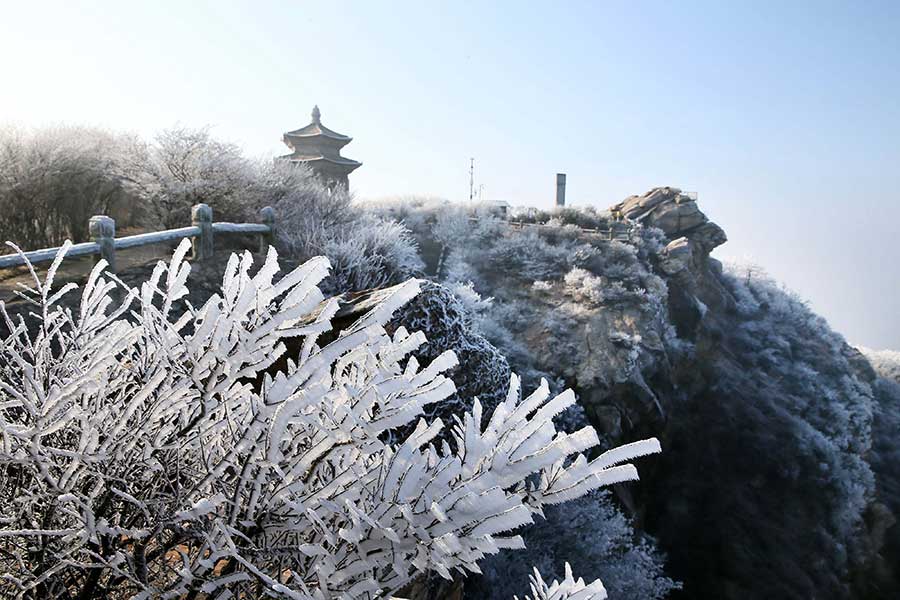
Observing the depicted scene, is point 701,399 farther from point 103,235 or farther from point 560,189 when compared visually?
point 560,189

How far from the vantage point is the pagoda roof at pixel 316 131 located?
33188mm

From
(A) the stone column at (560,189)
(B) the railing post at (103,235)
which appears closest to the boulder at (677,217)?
(A) the stone column at (560,189)

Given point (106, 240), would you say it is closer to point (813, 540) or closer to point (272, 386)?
point (272, 386)

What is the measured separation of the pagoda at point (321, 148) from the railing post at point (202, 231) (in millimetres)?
22985

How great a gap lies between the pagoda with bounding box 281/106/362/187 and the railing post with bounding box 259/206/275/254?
70.1 ft

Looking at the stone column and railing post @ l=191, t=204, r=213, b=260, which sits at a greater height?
the stone column

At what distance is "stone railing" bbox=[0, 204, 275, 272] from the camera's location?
751 cm

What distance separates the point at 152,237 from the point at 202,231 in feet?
Answer: 3.92

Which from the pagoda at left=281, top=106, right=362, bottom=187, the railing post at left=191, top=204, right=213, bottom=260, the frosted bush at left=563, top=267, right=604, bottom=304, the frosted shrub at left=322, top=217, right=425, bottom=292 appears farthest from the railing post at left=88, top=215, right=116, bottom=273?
the pagoda at left=281, top=106, right=362, bottom=187

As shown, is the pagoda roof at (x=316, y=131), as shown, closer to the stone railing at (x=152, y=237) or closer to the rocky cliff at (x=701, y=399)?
the rocky cliff at (x=701, y=399)

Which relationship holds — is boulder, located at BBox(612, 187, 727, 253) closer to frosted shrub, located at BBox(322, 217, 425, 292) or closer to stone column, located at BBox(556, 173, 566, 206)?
stone column, located at BBox(556, 173, 566, 206)

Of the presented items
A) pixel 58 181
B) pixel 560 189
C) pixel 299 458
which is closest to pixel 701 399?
pixel 560 189

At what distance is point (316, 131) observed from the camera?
110ft

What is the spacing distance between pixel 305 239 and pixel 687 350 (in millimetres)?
13244
